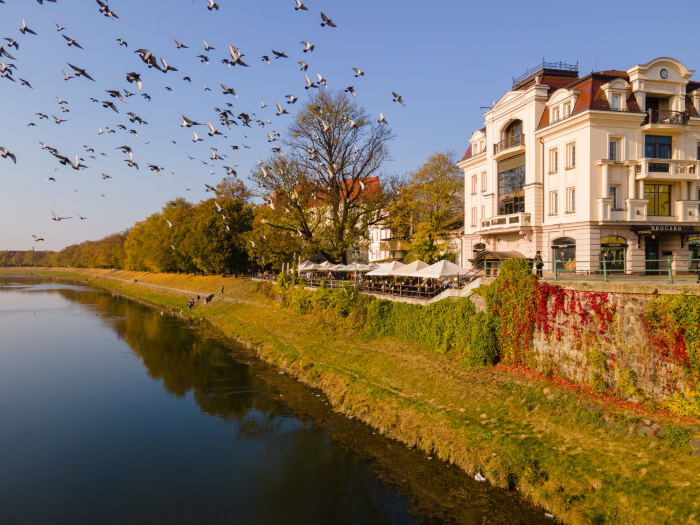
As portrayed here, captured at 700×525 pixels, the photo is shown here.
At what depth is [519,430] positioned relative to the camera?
15.1m

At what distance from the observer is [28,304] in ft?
229

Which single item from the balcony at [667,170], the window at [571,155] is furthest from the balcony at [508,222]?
the balcony at [667,170]

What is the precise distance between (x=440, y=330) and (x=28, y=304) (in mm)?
75238

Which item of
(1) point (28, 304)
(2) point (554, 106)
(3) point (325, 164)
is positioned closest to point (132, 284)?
(1) point (28, 304)

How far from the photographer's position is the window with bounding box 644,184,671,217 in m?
29.5

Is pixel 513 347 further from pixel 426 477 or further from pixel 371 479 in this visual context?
pixel 371 479

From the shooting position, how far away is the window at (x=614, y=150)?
28766mm

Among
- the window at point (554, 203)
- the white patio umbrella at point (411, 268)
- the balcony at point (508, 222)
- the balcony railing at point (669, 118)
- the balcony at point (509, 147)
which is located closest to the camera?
the balcony railing at point (669, 118)

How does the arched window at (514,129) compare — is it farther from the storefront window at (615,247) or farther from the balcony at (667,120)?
the storefront window at (615,247)

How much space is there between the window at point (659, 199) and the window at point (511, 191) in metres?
8.57

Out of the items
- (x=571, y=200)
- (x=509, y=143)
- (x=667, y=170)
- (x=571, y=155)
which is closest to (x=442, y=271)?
(x=571, y=200)

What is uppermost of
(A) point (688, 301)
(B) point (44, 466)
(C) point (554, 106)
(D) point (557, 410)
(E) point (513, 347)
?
(C) point (554, 106)

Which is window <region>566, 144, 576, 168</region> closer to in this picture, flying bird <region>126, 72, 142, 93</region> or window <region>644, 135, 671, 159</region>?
window <region>644, 135, 671, 159</region>

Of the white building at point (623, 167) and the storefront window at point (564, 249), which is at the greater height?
the white building at point (623, 167)
